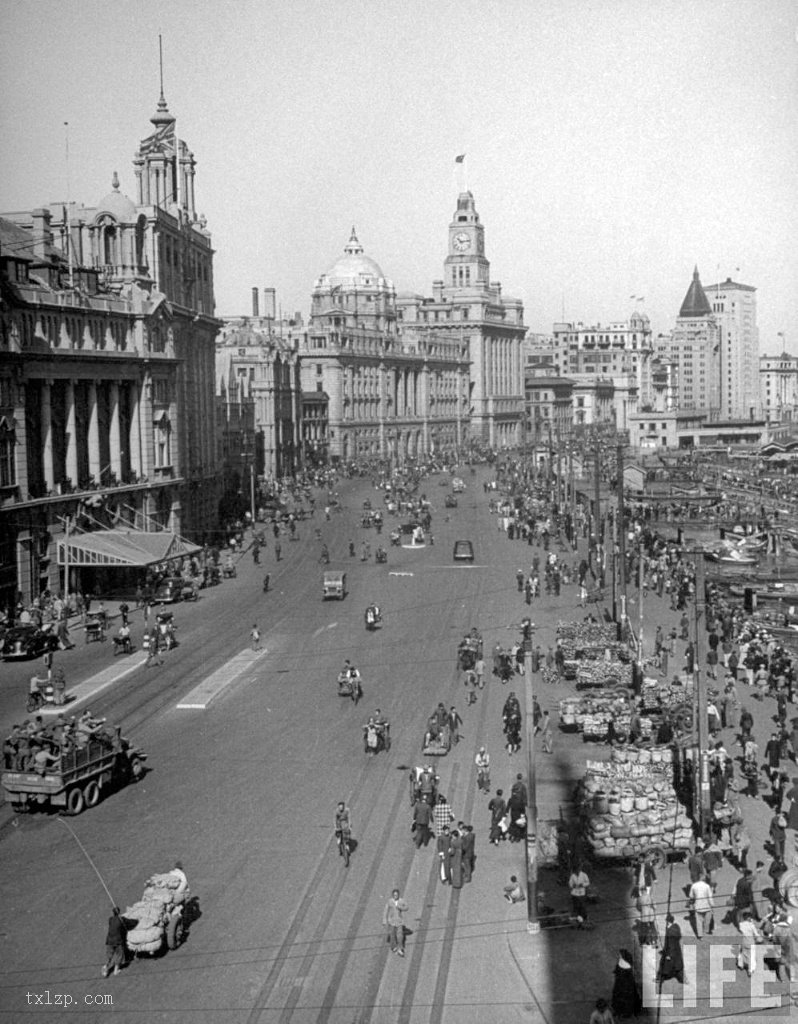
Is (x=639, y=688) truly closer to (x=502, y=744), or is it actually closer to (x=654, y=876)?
(x=502, y=744)

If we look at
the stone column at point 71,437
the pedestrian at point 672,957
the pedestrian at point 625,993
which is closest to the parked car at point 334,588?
the stone column at point 71,437

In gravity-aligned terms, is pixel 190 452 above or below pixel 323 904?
above

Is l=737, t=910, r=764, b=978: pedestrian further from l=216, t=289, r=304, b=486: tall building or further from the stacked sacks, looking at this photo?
l=216, t=289, r=304, b=486: tall building

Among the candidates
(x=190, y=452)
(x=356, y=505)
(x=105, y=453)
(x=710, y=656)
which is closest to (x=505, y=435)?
(x=356, y=505)

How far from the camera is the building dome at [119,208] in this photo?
58219 mm

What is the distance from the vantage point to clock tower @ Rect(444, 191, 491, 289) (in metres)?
196

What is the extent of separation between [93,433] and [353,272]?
4956 inches

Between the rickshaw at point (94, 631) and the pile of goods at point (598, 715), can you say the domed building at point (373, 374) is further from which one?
the pile of goods at point (598, 715)

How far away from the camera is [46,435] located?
47.5 m

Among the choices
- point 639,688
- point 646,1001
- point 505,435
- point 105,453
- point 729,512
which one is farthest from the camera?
point 505,435

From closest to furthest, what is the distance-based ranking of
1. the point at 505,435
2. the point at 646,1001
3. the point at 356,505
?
the point at 646,1001
the point at 356,505
the point at 505,435

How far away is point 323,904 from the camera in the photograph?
19688mm

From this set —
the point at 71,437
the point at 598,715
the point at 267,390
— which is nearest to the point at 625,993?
the point at 598,715

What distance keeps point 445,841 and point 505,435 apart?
174774mm
